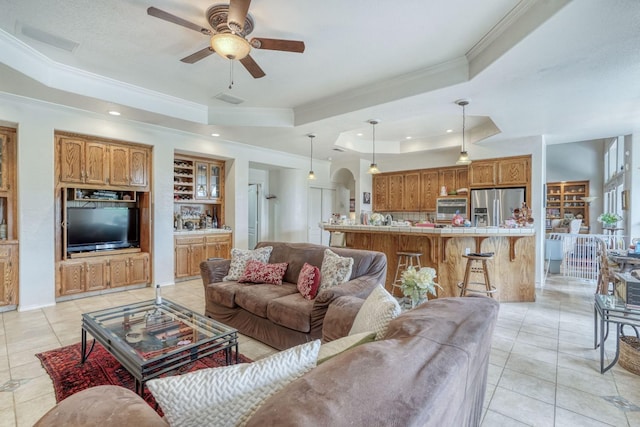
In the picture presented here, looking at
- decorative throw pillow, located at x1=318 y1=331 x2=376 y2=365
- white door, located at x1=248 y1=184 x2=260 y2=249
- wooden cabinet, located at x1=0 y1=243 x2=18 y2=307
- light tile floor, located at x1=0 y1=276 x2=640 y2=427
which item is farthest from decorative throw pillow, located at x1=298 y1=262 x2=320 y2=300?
white door, located at x1=248 y1=184 x2=260 y2=249

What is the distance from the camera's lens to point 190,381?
834mm

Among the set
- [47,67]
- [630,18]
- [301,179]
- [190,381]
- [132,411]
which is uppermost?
[47,67]

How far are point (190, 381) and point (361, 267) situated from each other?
239 centimetres

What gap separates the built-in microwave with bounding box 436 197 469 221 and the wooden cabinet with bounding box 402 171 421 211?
0.58 m

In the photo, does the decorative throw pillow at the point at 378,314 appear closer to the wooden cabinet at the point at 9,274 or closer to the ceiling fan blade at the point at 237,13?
the ceiling fan blade at the point at 237,13

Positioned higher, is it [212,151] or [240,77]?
[240,77]

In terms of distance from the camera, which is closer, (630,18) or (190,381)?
(190,381)

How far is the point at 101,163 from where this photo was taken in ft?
15.1

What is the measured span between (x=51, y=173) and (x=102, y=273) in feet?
A: 5.11

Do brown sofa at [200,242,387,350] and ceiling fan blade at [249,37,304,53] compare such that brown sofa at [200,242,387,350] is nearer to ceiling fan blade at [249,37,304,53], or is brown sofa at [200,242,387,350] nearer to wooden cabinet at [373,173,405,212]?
ceiling fan blade at [249,37,304,53]

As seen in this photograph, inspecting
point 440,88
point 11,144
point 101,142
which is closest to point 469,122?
point 440,88

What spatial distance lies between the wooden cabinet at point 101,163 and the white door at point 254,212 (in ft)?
10.2

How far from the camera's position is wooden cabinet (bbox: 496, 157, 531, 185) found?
5710 millimetres

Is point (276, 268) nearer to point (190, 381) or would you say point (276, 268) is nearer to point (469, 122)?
point (190, 381)
